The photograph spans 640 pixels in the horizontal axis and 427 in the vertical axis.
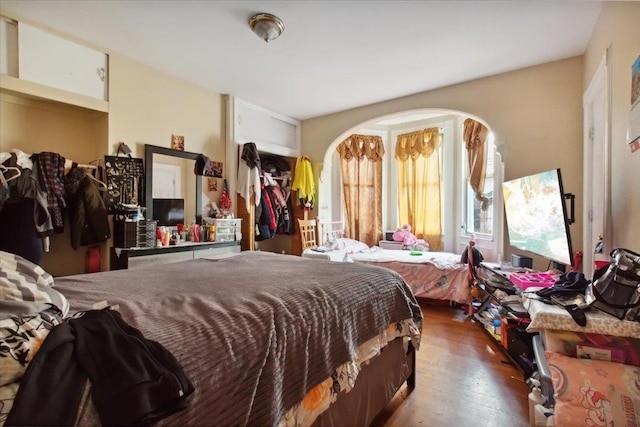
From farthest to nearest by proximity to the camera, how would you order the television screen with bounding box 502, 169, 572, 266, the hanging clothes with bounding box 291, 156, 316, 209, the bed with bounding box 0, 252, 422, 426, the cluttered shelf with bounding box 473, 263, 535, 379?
the hanging clothes with bounding box 291, 156, 316, 209 < the cluttered shelf with bounding box 473, 263, 535, 379 < the television screen with bounding box 502, 169, 572, 266 < the bed with bounding box 0, 252, 422, 426

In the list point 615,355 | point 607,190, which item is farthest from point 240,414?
point 607,190

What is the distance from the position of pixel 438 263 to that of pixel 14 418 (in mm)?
3465

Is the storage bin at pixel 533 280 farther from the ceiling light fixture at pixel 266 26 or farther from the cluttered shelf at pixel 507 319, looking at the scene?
the ceiling light fixture at pixel 266 26

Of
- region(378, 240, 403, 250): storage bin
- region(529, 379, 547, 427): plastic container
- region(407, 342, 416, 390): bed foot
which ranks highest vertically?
region(378, 240, 403, 250): storage bin

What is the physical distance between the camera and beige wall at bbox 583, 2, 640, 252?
1.38 metres

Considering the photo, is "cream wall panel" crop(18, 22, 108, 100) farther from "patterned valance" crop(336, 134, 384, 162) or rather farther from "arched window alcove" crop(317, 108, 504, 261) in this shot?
"patterned valance" crop(336, 134, 384, 162)

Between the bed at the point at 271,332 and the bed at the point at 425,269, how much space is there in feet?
5.39

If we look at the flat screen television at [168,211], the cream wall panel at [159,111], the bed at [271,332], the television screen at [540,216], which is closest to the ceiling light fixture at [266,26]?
the cream wall panel at [159,111]

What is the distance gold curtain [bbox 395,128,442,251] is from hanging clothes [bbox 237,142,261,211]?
9.13 ft

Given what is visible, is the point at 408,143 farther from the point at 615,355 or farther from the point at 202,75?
the point at 615,355

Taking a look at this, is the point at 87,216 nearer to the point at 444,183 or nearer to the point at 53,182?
the point at 53,182

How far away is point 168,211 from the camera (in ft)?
9.78

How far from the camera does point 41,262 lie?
227 cm

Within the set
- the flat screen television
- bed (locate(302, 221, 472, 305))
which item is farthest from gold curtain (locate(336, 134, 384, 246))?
the flat screen television
